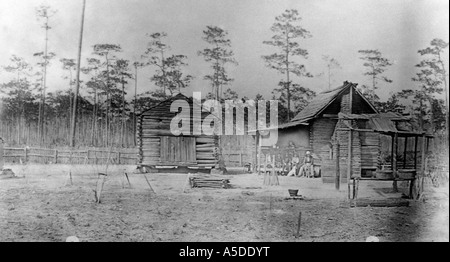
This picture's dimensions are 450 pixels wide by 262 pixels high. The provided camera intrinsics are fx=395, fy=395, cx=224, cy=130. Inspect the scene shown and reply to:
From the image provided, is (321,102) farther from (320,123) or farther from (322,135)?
(322,135)

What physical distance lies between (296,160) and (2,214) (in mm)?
3557

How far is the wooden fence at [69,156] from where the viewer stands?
4.86 m

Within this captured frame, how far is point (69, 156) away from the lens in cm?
489

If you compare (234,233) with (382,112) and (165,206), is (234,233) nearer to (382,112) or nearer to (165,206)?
(165,206)

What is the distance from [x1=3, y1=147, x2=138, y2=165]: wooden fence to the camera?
4.86 metres

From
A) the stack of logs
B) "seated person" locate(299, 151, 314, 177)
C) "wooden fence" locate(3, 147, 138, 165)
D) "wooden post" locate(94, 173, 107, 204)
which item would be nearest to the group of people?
"seated person" locate(299, 151, 314, 177)

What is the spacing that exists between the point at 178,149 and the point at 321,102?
7.42ft

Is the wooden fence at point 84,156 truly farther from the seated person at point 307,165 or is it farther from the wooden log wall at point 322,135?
the wooden log wall at point 322,135

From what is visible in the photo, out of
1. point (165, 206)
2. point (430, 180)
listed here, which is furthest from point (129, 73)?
point (430, 180)

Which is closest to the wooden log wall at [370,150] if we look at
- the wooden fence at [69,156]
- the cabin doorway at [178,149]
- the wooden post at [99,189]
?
the cabin doorway at [178,149]

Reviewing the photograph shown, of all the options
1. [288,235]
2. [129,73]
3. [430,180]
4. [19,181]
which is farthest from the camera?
[19,181]

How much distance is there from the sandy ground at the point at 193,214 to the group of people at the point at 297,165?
123mm

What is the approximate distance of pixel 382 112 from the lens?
472 centimetres

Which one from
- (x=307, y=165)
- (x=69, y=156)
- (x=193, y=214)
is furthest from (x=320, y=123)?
(x=69, y=156)
